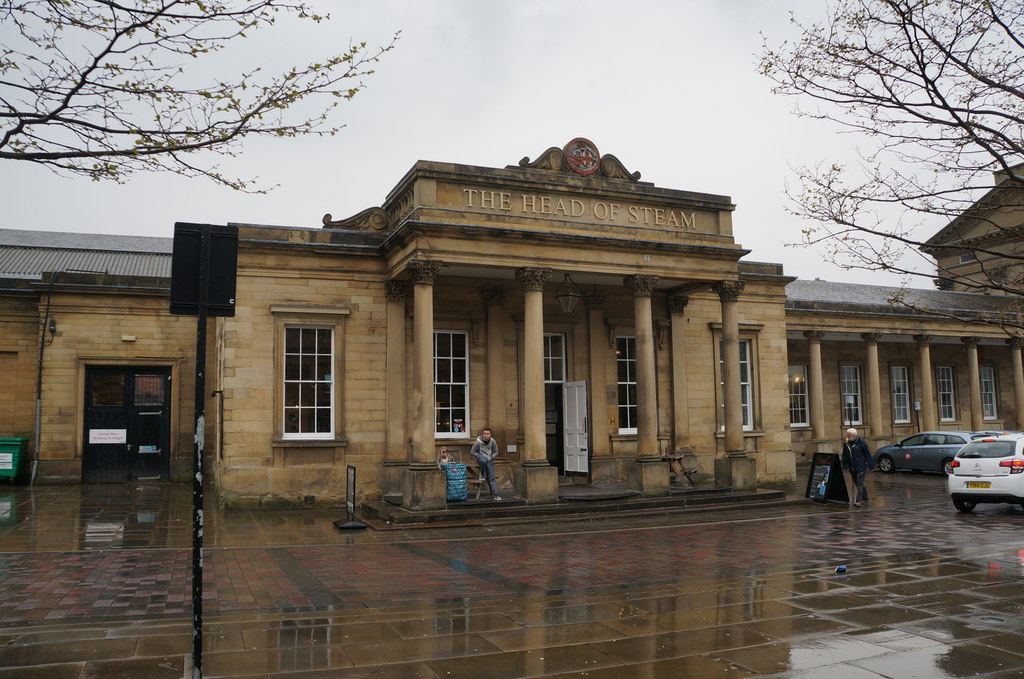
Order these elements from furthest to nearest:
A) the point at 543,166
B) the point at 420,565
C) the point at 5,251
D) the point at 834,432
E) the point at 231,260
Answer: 1. the point at 834,432
2. the point at 5,251
3. the point at 543,166
4. the point at 420,565
5. the point at 231,260

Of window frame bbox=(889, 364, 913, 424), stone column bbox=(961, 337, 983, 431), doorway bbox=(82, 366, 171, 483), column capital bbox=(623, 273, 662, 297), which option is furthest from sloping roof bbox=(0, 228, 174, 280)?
stone column bbox=(961, 337, 983, 431)

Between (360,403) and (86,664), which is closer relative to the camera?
(86,664)

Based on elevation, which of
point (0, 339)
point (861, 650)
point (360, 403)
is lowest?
point (861, 650)

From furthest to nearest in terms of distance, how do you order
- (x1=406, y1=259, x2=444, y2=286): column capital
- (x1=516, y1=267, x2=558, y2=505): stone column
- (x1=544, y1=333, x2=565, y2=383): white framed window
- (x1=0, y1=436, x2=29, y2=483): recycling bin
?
(x1=0, y1=436, x2=29, y2=483): recycling bin, (x1=544, y1=333, x2=565, y2=383): white framed window, (x1=516, y1=267, x2=558, y2=505): stone column, (x1=406, y1=259, x2=444, y2=286): column capital

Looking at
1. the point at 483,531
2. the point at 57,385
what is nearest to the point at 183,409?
the point at 57,385

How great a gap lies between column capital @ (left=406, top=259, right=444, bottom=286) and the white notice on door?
11.2 metres

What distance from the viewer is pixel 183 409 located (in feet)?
70.9

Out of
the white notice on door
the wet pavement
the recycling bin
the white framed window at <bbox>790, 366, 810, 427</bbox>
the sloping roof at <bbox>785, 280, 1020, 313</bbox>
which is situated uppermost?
the sloping roof at <bbox>785, 280, 1020, 313</bbox>

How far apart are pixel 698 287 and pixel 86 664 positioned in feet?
50.5

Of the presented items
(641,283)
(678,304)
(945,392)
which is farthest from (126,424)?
(945,392)

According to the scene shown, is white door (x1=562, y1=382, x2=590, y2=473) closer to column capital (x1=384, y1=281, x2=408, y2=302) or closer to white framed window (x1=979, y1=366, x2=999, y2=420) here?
column capital (x1=384, y1=281, x2=408, y2=302)

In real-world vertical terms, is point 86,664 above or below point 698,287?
below

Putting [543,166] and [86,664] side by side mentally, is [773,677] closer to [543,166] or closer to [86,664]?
[86,664]

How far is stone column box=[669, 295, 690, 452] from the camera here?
19438 millimetres
